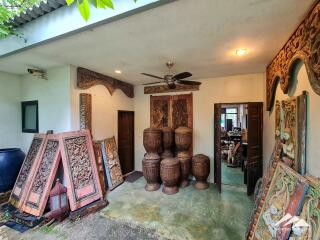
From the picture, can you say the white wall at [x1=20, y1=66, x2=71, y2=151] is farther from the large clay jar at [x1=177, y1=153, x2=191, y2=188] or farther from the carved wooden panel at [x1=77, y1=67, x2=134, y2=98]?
the large clay jar at [x1=177, y1=153, x2=191, y2=188]

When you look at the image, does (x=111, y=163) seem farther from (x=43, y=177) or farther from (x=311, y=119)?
(x=311, y=119)

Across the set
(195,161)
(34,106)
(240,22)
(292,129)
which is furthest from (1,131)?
(292,129)

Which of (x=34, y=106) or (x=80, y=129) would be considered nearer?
(x=80, y=129)

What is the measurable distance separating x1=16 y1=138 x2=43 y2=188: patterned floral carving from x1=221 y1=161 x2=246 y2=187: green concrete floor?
4.31 meters

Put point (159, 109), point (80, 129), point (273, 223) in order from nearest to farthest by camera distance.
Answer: point (273, 223)
point (80, 129)
point (159, 109)

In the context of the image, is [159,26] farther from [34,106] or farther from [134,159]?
[134,159]

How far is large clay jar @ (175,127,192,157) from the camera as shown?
14.2ft

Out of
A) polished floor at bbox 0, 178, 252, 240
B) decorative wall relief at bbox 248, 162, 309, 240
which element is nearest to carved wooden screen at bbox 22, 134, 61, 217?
polished floor at bbox 0, 178, 252, 240

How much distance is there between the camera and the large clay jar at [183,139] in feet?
14.2

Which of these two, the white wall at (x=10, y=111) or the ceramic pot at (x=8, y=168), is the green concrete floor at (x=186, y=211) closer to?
the ceramic pot at (x=8, y=168)

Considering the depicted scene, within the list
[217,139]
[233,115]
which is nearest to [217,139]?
[217,139]

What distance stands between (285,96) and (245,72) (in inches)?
64.9

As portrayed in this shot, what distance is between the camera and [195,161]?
4227 millimetres

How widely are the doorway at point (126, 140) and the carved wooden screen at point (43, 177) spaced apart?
189 centimetres
